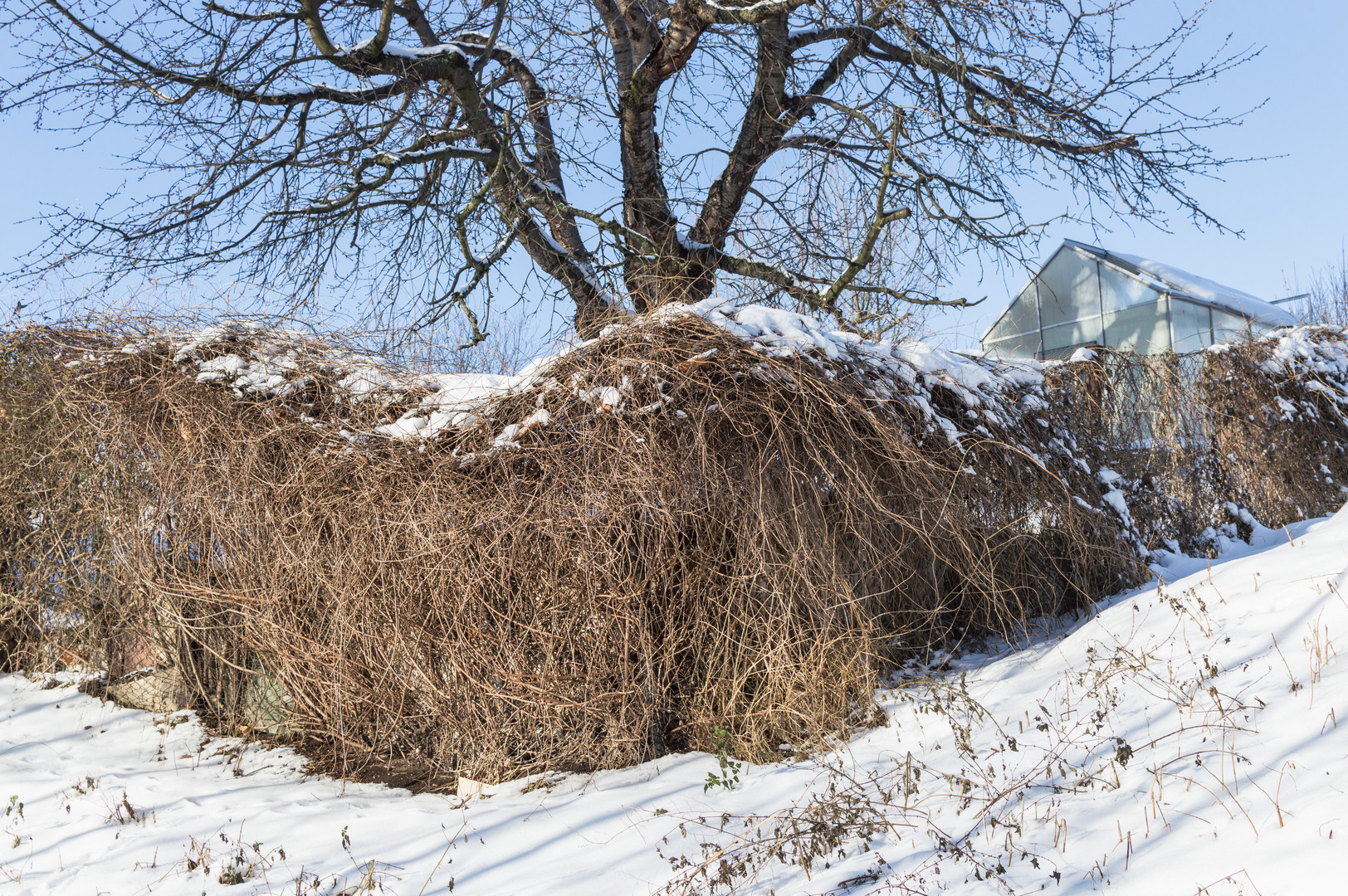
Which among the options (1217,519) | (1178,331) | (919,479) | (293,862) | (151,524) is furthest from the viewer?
(1178,331)

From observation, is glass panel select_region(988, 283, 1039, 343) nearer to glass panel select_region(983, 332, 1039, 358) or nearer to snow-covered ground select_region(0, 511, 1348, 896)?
glass panel select_region(983, 332, 1039, 358)

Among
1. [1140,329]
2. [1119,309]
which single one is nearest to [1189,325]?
[1140,329]

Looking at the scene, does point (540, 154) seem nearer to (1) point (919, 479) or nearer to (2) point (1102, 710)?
(1) point (919, 479)

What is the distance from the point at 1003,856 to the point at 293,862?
8.41ft

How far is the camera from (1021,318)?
17125 mm

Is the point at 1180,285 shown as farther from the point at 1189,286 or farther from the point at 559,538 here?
the point at 559,538

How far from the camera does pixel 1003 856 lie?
8.39 ft

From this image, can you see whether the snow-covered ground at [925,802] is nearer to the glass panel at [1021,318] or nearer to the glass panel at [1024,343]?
the glass panel at [1024,343]

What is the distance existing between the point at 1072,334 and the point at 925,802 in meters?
15.1

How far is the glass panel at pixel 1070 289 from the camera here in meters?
15.6

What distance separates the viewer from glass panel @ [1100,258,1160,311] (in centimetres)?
1469

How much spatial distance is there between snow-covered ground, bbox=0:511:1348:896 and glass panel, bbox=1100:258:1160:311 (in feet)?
38.8

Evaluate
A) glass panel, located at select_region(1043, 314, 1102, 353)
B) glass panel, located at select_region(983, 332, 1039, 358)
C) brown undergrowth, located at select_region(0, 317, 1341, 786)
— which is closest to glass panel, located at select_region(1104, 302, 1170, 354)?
glass panel, located at select_region(1043, 314, 1102, 353)

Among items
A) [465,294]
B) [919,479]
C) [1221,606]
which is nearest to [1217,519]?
[1221,606]
